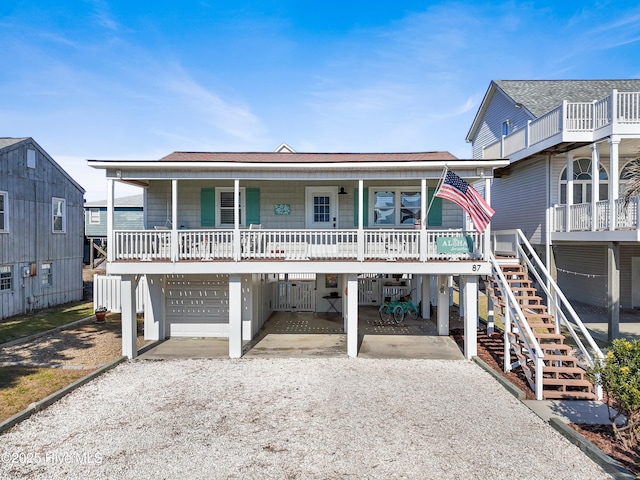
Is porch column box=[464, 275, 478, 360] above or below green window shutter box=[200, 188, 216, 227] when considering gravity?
below

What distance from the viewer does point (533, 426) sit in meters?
6.36

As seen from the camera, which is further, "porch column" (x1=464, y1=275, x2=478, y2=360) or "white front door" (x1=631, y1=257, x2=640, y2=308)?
"white front door" (x1=631, y1=257, x2=640, y2=308)

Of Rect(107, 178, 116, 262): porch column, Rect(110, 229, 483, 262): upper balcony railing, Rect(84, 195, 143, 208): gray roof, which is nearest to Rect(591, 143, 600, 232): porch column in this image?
Rect(110, 229, 483, 262): upper balcony railing

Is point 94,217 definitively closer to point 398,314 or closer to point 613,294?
point 398,314

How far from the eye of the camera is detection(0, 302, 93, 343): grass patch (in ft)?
40.4

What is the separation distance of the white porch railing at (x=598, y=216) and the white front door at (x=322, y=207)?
7.97 meters

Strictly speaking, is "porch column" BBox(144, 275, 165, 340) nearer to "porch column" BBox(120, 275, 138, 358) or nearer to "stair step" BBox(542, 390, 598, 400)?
"porch column" BBox(120, 275, 138, 358)

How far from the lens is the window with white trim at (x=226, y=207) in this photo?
1212 cm

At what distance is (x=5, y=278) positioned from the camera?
48.9ft

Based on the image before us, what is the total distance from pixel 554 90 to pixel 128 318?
19944 millimetres

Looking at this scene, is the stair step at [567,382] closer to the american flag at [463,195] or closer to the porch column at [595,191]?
the american flag at [463,195]

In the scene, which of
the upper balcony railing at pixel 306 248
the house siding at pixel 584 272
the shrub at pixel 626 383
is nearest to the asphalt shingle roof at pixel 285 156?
the upper balcony railing at pixel 306 248

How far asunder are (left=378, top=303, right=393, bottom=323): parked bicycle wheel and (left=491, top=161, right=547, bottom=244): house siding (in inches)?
243

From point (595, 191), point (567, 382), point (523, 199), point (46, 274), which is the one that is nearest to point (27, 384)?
point (46, 274)
